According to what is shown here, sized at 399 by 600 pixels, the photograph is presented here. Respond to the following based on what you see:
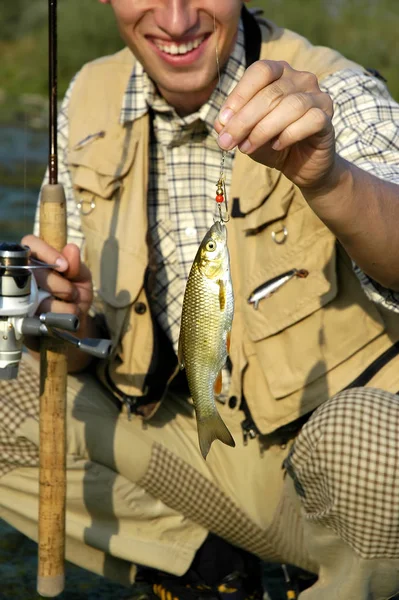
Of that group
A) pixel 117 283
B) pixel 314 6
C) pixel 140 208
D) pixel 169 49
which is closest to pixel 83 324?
pixel 117 283

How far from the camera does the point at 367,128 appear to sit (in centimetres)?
245

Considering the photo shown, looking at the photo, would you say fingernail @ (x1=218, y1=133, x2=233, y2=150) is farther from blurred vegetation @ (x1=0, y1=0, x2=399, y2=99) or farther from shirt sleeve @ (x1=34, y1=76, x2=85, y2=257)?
blurred vegetation @ (x1=0, y1=0, x2=399, y2=99)

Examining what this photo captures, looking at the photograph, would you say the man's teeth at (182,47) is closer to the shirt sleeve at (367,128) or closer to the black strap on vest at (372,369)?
the shirt sleeve at (367,128)

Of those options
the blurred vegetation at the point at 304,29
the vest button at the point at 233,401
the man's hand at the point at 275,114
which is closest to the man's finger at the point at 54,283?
the vest button at the point at 233,401

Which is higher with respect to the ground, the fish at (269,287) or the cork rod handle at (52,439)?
the fish at (269,287)

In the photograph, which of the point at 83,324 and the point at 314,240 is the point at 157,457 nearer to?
the point at 83,324

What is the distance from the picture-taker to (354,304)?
257cm

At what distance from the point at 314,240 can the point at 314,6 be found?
55.4ft

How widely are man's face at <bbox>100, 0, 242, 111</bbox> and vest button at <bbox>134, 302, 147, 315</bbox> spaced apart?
22.1 inches

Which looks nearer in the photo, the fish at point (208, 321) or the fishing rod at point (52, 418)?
the fish at point (208, 321)

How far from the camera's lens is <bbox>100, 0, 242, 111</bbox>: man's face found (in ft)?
8.54

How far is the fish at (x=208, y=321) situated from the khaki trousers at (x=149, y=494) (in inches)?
32.2

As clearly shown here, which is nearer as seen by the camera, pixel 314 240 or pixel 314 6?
pixel 314 240

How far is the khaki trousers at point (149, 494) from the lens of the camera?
271 centimetres
